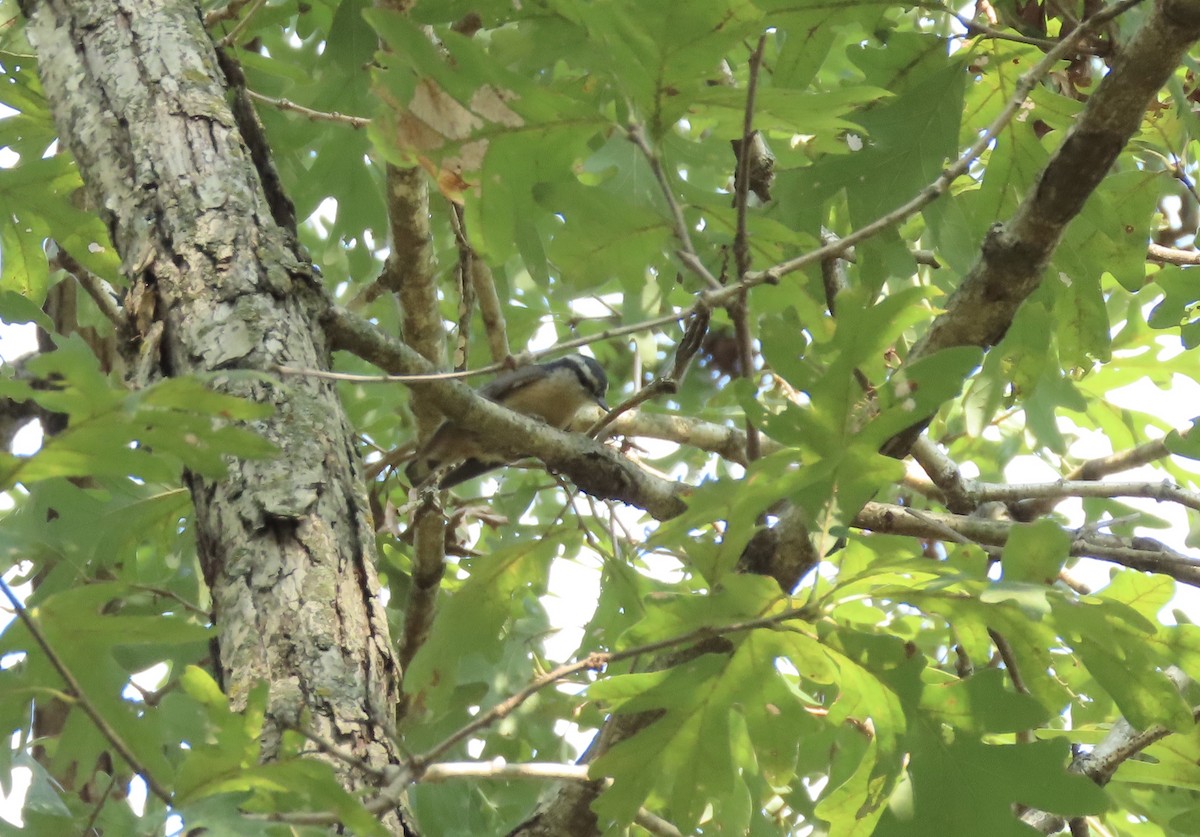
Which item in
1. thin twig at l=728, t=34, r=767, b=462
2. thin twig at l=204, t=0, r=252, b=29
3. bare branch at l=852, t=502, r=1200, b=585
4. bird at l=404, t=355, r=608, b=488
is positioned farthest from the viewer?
bird at l=404, t=355, r=608, b=488

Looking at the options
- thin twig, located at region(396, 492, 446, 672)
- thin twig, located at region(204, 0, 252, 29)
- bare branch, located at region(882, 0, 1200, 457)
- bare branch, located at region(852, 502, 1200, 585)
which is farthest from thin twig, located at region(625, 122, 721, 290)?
thin twig, located at region(204, 0, 252, 29)

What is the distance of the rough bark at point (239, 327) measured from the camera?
1658 millimetres

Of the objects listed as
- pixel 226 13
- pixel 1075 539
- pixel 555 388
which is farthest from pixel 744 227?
pixel 555 388

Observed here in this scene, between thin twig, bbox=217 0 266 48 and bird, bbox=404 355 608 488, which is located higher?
thin twig, bbox=217 0 266 48

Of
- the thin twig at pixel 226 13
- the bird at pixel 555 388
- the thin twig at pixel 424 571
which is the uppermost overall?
the thin twig at pixel 226 13

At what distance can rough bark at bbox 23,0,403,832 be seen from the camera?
1.66m

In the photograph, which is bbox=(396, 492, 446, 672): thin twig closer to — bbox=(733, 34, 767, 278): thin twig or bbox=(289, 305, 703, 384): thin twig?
bbox=(289, 305, 703, 384): thin twig

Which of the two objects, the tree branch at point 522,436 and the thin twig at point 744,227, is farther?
the tree branch at point 522,436

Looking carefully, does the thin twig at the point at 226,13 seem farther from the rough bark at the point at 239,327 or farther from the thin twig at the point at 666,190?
A: the thin twig at the point at 666,190

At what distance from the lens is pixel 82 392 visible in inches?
52.5

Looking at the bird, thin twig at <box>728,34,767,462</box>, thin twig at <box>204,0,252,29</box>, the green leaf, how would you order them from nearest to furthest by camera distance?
the green leaf, thin twig at <box>728,34,767,462</box>, thin twig at <box>204,0,252,29</box>, the bird

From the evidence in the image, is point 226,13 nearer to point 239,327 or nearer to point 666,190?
point 239,327

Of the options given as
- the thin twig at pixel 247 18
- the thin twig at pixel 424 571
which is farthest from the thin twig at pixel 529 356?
the thin twig at pixel 247 18

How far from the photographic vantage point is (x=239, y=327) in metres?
1.96
